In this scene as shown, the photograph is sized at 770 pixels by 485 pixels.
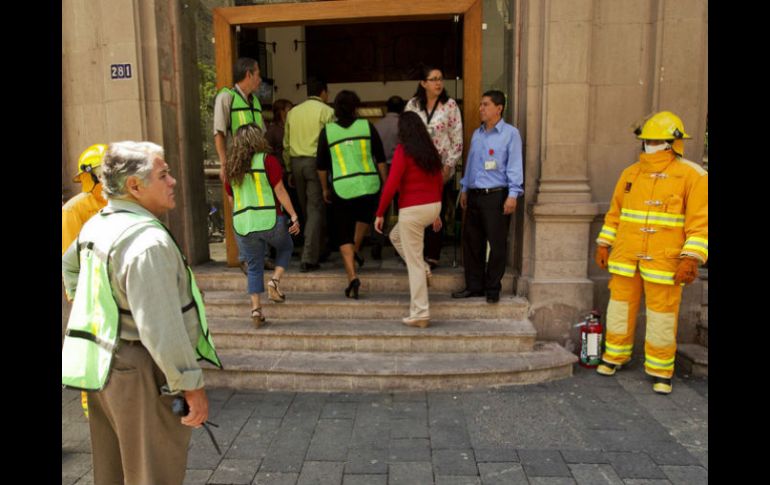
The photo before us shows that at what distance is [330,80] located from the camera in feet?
31.1

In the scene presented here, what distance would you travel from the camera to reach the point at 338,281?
18.1ft

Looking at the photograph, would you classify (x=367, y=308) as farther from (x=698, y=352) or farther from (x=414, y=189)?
(x=698, y=352)

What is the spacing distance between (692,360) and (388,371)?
2696 mm

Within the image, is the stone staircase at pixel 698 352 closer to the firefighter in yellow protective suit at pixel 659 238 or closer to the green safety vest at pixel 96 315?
the firefighter in yellow protective suit at pixel 659 238

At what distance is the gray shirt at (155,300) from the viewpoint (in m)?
1.88

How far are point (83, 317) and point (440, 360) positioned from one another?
10.1 ft

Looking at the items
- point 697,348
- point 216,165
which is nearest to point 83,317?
point 697,348

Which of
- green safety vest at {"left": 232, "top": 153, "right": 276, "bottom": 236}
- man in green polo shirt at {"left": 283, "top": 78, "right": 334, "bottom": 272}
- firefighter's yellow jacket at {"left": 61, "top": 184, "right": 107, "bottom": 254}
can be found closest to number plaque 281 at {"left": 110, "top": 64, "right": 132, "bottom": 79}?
man in green polo shirt at {"left": 283, "top": 78, "right": 334, "bottom": 272}

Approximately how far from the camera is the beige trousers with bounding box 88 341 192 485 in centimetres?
198

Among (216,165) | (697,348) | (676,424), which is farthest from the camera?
(216,165)

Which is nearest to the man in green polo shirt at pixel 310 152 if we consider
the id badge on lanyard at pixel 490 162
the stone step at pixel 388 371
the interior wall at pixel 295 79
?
the stone step at pixel 388 371

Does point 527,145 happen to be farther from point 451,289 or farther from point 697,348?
point 697,348

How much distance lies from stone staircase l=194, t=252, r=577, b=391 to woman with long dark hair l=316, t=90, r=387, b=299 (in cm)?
37

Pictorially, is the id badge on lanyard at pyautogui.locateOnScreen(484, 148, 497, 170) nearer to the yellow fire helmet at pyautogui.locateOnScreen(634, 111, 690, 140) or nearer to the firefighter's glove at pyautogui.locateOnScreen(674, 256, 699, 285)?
the yellow fire helmet at pyautogui.locateOnScreen(634, 111, 690, 140)
